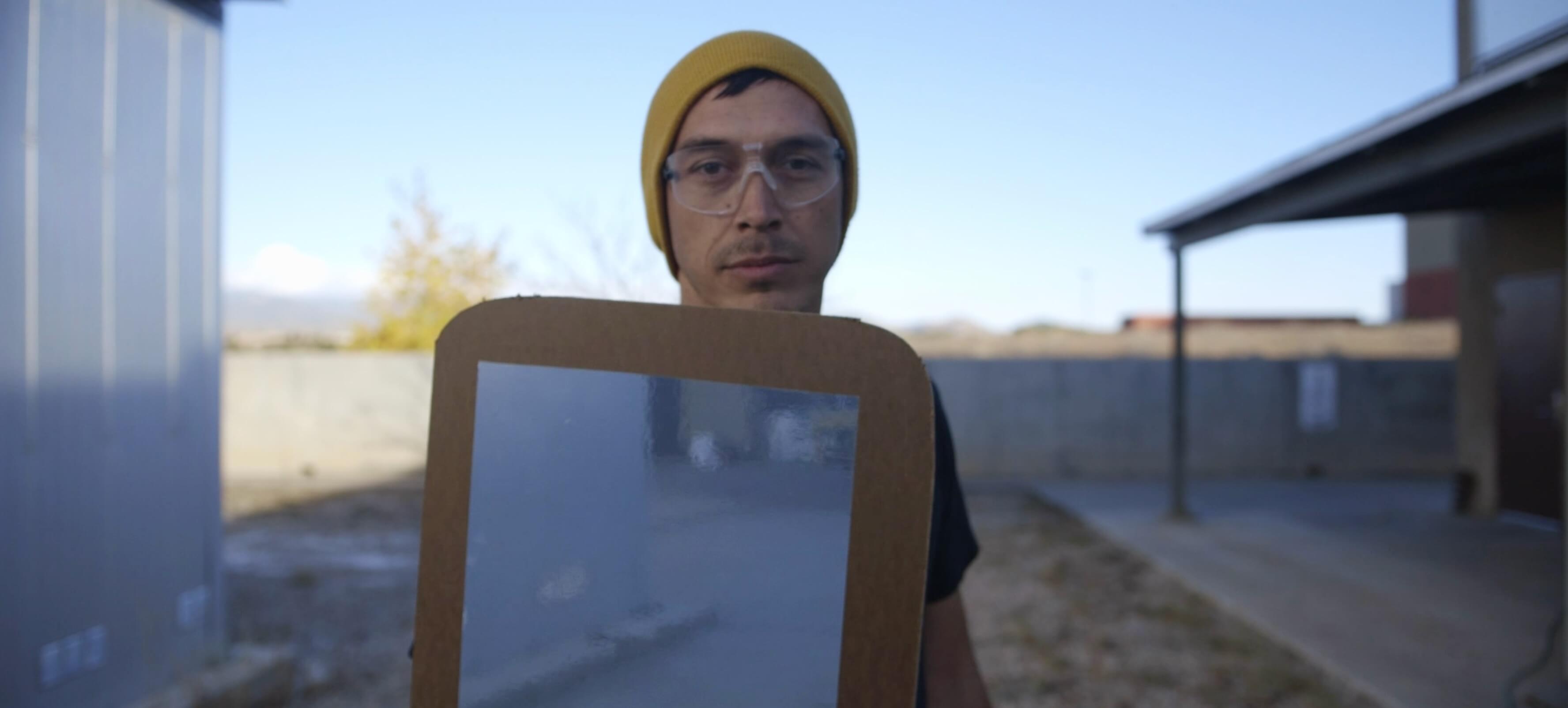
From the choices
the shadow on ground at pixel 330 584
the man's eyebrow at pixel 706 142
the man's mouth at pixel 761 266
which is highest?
the man's eyebrow at pixel 706 142

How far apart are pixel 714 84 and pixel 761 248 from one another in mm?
182

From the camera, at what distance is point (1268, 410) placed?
1129cm

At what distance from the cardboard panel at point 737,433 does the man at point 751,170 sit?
0.71ft

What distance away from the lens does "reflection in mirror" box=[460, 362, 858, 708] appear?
602 mm

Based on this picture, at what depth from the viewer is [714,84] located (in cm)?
89

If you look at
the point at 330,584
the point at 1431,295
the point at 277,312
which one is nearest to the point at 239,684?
the point at 330,584

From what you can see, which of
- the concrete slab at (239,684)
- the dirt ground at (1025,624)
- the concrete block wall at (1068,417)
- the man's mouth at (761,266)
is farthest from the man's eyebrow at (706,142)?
the concrete block wall at (1068,417)

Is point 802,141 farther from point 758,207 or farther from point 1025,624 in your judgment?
point 1025,624

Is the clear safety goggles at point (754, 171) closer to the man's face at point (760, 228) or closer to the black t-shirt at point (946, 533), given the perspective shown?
the man's face at point (760, 228)

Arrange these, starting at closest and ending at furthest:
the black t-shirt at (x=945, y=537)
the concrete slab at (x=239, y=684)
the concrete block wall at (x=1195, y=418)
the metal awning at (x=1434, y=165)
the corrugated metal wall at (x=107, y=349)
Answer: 1. the black t-shirt at (x=945, y=537)
2. the corrugated metal wall at (x=107, y=349)
3. the concrete slab at (x=239, y=684)
4. the metal awning at (x=1434, y=165)
5. the concrete block wall at (x=1195, y=418)

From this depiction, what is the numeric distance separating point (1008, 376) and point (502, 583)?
37.6 ft

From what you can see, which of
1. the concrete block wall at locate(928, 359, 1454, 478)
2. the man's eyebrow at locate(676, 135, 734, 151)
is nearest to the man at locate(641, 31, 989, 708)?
the man's eyebrow at locate(676, 135, 734, 151)

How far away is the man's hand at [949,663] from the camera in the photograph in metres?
0.98

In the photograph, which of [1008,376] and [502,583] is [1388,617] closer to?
[502,583]
